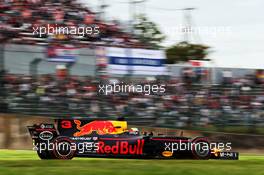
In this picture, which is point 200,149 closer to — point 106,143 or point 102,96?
point 106,143

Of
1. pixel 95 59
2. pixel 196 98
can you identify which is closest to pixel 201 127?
pixel 196 98

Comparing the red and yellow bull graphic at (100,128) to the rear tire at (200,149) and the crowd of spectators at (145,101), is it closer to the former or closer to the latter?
the rear tire at (200,149)

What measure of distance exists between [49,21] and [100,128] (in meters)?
6.44

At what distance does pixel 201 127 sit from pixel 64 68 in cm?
524

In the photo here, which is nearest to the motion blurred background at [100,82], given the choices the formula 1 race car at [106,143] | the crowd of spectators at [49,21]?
the crowd of spectators at [49,21]

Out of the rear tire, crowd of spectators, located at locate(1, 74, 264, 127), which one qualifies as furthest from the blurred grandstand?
the rear tire

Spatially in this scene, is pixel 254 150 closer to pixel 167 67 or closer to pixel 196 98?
pixel 196 98

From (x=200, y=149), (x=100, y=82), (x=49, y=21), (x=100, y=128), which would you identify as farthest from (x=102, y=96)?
(x=200, y=149)

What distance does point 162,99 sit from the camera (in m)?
18.1

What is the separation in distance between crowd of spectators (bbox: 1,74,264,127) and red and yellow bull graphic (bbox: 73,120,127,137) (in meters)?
4.75

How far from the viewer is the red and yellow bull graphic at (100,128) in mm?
12195

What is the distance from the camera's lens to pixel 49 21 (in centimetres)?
1755

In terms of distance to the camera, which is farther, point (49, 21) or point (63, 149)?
point (49, 21)

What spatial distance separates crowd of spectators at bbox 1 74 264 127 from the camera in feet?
55.3
